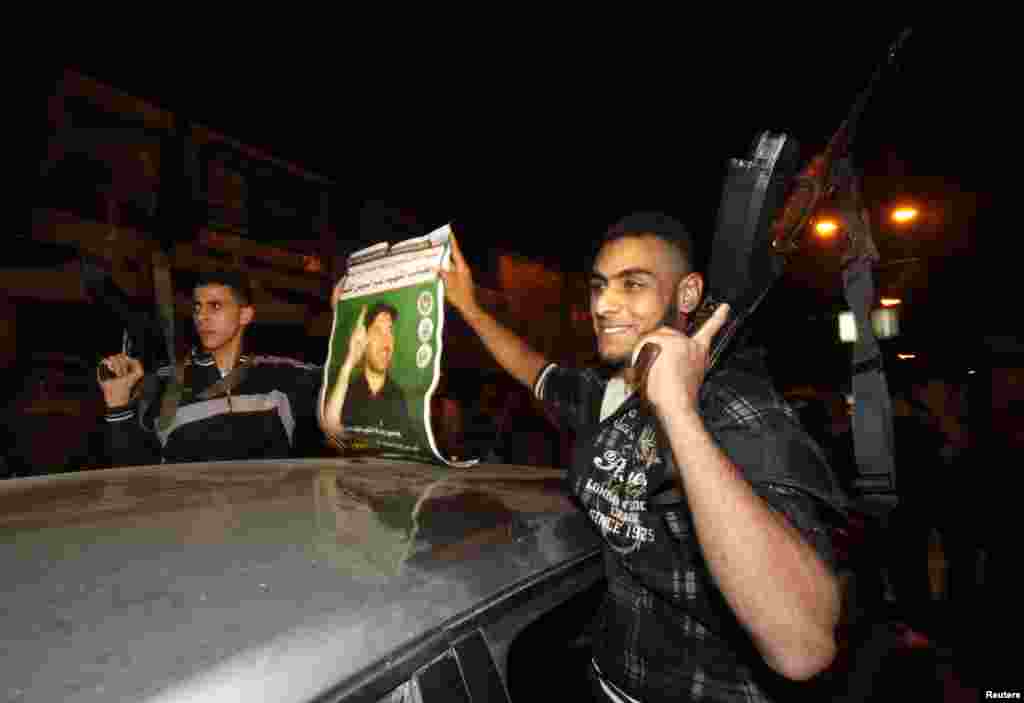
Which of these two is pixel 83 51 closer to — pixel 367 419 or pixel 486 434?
pixel 367 419

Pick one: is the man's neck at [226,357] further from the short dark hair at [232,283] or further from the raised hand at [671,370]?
the raised hand at [671,370]

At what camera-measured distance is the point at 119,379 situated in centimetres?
281

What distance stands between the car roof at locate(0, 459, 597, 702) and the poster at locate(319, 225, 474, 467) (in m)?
0.35

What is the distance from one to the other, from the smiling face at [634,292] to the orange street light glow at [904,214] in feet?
35.3

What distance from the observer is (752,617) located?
951 millimetres

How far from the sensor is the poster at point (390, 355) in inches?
71.9

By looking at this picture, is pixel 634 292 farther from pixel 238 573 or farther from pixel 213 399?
pixel 213 399

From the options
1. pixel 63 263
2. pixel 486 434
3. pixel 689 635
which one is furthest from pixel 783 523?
pixel 486 434

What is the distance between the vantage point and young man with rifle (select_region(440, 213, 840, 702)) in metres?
0.95

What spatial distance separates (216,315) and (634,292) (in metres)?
2.48

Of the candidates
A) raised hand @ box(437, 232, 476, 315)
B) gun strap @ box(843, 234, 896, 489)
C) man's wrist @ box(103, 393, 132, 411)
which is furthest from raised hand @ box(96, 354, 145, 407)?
gun strap @ box(843, 234, 896, 489)

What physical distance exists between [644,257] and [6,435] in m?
5.17


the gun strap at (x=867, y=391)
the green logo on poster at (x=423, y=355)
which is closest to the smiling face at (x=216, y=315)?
the green logo on poster at (x=423, y=355)

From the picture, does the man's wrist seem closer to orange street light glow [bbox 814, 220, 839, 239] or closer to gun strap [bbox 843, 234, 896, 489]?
gun strap [bbox 843, 234, 896, 489]
